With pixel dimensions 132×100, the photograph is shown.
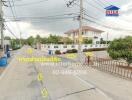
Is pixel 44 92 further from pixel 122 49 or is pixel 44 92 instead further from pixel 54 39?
pixel 54 39

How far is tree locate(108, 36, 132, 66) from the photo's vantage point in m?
19.6

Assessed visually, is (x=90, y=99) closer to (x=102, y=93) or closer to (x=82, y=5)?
(x=102, y=93)

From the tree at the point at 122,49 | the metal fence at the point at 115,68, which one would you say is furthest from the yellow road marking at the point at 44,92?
the tree at the point at 122,49

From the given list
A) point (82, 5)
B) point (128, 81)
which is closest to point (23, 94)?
point (128, 81)

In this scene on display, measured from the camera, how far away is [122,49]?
20.2 m

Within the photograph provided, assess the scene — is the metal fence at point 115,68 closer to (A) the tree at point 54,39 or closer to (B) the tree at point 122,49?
(B) the tree at point 122,49

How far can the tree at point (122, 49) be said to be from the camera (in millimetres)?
19625

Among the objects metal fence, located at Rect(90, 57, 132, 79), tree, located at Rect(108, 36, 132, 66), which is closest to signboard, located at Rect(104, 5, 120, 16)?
tree, located at Rect(108, 36, 132, 66)

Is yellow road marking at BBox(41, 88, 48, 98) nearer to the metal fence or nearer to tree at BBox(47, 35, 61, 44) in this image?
the metal fence

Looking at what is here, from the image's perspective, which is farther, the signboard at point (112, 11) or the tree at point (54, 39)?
the tree at point (54, 39)

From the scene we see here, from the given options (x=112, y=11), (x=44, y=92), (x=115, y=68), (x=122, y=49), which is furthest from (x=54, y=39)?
(x=44, y=92)

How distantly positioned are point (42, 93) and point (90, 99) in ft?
8.24

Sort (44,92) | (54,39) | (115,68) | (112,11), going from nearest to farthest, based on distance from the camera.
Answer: (44,92) < (115,68) < (112,11) < (54,39)

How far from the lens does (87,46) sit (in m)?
55.5
